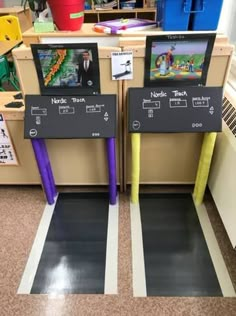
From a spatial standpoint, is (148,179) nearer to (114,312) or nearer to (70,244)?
(70,244)

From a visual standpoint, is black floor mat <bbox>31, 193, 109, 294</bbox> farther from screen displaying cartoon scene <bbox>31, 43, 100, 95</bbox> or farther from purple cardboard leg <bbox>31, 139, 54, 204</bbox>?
screen displaying cartoon scene <bbox>31, 43, 100, 95</bbox>

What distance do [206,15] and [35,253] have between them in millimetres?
1790

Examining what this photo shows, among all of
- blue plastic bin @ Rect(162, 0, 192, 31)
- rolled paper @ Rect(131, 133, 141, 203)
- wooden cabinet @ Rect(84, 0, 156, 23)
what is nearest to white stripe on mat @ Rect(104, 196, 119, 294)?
rolled paper @ Rect(131, 133, 141, 203)

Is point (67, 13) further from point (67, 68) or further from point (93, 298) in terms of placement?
point (93, 298)

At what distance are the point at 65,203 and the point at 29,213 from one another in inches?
10.6

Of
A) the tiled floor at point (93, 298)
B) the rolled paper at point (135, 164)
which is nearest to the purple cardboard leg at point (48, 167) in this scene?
the tiled floor at point (93, 298)

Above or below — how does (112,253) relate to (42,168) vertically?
below

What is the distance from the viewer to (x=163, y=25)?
1548mm

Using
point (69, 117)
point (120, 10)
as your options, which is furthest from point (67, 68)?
point (120, 10)

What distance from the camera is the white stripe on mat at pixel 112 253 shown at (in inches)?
54.7

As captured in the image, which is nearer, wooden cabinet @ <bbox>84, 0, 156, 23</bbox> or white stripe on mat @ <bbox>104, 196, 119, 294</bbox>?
white stripe on mat @ <bbox>104, 196, 119, 294</bbox>

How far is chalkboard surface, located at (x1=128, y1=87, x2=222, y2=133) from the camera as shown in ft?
4.81

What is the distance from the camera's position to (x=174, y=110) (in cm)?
149

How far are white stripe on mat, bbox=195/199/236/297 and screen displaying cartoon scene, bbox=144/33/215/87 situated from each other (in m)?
0.91
